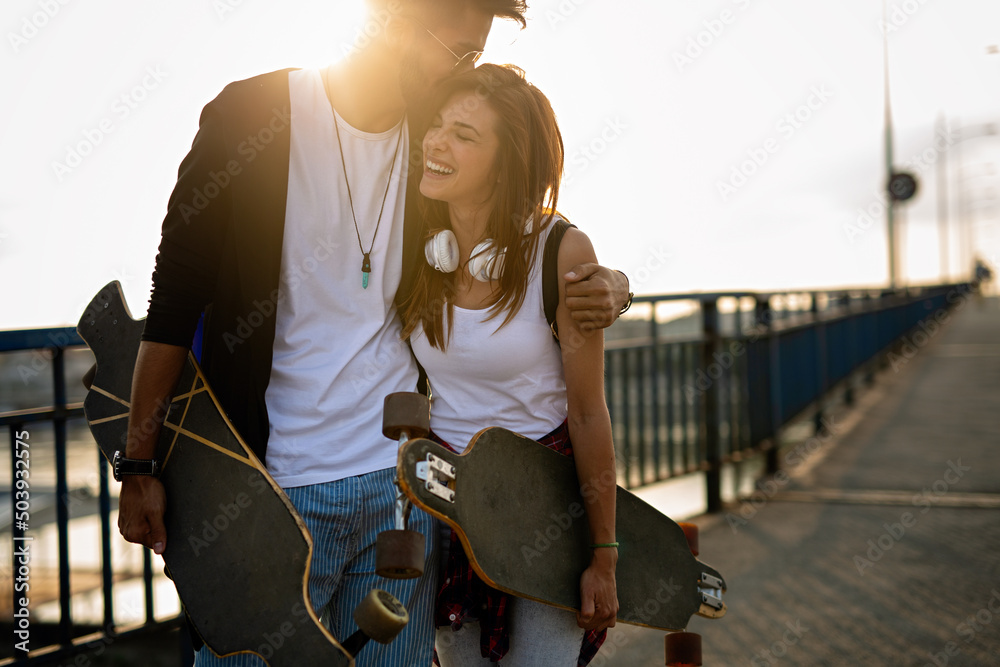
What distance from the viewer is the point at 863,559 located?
4141 mm

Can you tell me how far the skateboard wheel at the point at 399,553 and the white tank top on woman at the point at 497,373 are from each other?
0.46 meters

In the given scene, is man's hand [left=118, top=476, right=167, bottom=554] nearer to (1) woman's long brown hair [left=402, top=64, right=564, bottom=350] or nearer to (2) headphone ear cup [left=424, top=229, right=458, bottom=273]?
(1) woman's long brown hair [left=402, top=64, right=564, bottom=350]

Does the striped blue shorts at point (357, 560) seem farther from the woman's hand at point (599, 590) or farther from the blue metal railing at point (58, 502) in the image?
the blue metal railing at point (58, 502)

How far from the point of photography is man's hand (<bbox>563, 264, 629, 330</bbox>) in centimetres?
171

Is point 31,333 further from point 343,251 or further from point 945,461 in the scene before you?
point 945,461

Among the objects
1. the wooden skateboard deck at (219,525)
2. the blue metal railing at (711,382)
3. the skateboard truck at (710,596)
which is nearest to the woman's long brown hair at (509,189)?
the wooden skateboard deck at (219,525)

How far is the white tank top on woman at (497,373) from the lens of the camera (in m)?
1.79

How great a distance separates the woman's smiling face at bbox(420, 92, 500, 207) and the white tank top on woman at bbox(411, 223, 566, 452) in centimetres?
22

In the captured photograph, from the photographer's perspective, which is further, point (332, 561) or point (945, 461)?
point (945, 461)

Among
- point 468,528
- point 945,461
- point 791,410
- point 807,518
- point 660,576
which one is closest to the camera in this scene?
point 468,528

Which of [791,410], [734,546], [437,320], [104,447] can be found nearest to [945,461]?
[791,410]

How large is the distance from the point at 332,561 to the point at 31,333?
1212 mm

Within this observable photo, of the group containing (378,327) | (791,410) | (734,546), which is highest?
(378,327)

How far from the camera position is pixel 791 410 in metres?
6.83
